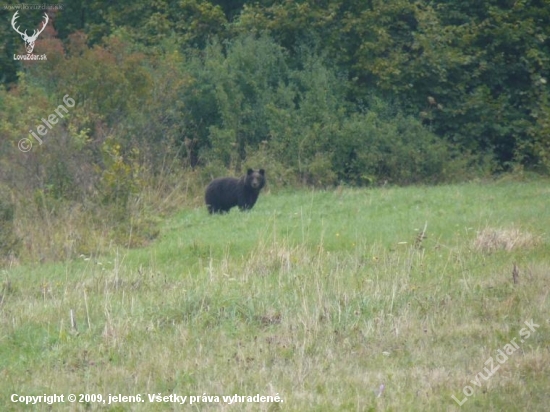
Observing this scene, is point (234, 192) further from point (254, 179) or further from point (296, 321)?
point (296, 321)

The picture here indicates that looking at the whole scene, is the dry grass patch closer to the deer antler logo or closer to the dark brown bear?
the dark brown bear

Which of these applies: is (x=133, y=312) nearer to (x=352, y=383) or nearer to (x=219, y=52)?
(x=352, y=383)

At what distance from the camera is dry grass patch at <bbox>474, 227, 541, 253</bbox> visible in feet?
48.3

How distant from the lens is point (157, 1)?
3256cm

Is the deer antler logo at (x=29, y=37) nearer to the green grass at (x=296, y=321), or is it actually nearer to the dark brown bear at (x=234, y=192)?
the dark brown bear at (x=234, y=192)

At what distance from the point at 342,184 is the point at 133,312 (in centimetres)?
1535

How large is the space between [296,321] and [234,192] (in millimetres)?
10970

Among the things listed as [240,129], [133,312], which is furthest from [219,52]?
[133,312]

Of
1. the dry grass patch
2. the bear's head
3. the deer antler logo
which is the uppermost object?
the deer antler logo

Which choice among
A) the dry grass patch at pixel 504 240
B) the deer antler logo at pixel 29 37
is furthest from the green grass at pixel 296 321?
the deer antler logo at pixel 29 37

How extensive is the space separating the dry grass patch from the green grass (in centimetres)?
10

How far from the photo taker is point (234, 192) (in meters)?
21.8

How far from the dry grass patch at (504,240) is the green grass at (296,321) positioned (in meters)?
0.10

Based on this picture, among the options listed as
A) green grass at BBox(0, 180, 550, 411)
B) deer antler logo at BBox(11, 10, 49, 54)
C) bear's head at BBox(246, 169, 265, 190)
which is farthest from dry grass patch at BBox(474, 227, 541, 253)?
deer antler logo at BBox(11, 10, 49, 54)
